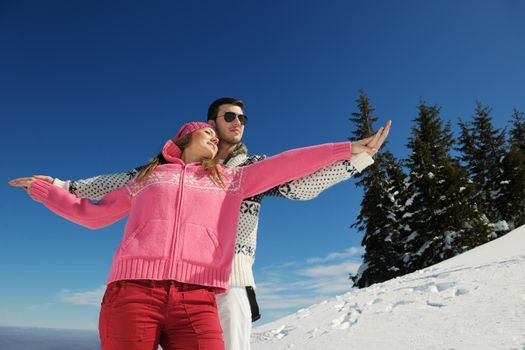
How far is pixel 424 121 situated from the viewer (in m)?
26.5

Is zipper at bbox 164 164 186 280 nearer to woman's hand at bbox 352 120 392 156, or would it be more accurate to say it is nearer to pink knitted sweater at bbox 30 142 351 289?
pink knitted sweater at bbox 30 142 351 289

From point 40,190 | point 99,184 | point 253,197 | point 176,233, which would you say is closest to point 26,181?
point 40,190

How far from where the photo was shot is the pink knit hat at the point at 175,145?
2675 mm

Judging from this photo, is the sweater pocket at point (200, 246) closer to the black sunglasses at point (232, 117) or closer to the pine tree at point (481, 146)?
the black sunglasses at point (232, 117)

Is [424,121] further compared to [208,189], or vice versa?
[424,121]

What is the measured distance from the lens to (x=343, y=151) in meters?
2.46

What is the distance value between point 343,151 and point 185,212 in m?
1.05

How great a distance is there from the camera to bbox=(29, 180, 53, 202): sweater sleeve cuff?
2.79 metres

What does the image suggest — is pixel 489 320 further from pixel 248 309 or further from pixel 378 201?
pixel 378 201

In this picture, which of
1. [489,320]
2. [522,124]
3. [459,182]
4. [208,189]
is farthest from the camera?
[522,124]

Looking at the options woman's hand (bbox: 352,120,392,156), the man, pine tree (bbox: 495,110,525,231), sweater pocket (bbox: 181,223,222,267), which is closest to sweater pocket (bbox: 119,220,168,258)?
sweater pocket (bbox: 181,223,222,267)

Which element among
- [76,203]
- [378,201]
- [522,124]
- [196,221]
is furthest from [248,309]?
[522,124]

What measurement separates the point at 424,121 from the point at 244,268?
1054 inches

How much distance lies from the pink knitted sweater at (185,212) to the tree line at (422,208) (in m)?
18.5
